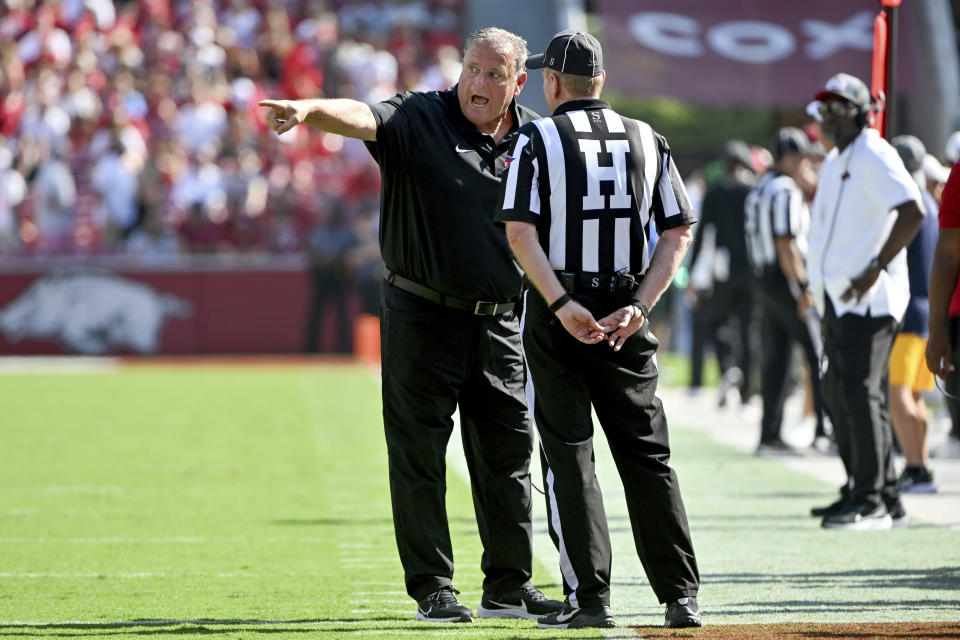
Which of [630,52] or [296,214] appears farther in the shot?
[296,214]

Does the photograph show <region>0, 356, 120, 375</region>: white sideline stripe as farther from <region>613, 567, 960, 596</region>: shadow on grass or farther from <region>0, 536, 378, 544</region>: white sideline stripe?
<region>613, 567, 960, 596</region>: shadow on grass

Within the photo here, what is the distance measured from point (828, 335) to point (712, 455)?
351 cm

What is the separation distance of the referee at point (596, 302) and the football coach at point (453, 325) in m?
0.39

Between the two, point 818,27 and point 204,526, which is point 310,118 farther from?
point 818,27

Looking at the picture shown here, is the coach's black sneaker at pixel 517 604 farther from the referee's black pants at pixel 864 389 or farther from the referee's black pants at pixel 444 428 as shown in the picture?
the referee's black pants at pixel 864 389

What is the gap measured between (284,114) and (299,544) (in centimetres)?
293

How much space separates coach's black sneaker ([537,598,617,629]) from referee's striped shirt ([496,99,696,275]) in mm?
1135

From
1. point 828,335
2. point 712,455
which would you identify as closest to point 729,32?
point 712,455

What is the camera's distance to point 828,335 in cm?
806

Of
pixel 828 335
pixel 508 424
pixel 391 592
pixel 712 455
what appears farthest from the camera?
pixel 712 455

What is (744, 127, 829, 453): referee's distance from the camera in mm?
11016

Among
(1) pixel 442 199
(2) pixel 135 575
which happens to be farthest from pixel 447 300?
(2) pixel 135 575

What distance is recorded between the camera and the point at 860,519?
25.9 feet

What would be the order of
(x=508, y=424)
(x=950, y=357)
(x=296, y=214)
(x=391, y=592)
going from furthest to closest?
(x=296, y=214) → (x=391, y=592) → (x=508, y=424) → (x=950, y=357)
